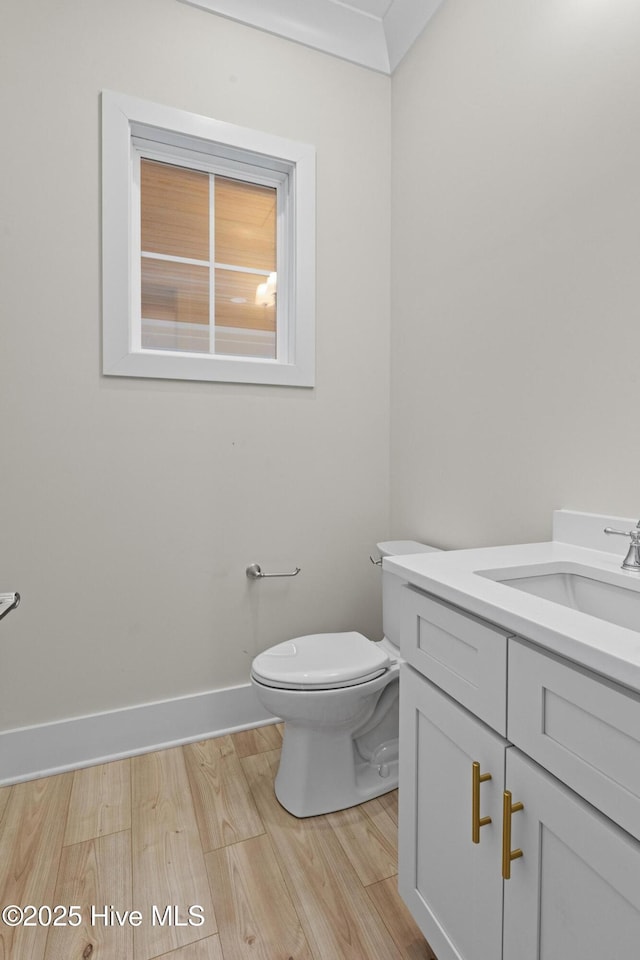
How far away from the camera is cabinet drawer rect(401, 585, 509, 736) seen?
0.75 meters

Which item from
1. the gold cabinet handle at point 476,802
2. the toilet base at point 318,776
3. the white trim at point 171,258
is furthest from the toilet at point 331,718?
the white trim at point 171,258

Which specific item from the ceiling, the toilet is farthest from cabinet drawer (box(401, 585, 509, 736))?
the ceiling

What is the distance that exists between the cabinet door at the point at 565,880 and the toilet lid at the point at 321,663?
0.68 m

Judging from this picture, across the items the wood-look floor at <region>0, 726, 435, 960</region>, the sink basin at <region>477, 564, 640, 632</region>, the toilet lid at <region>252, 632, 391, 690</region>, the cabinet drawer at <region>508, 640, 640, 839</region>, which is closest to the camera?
the cabinet drawer at <region>508, 640, 640, 839</region>

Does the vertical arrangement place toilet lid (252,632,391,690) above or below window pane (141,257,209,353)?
below

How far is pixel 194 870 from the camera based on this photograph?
1.23 metres

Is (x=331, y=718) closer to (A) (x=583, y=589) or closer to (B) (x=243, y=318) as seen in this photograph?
(A) (x=583, y=589)

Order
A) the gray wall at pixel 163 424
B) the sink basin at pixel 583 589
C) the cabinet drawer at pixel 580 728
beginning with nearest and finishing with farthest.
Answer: the cabinet drawer at pixel 580 728, the sink basin at pixel 583 589, the gray wall at pixel 163 424

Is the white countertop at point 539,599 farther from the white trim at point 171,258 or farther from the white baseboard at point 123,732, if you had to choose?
the white trim at point 171,258

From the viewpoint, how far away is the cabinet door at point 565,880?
56cm

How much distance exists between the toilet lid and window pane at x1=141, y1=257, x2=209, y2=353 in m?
1.12

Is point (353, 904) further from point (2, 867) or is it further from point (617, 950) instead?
point (2, 867)

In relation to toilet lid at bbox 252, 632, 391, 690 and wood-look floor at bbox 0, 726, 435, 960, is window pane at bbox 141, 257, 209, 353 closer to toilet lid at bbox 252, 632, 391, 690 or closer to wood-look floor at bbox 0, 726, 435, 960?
toilet lid at bbox 252, 632, 391, 690

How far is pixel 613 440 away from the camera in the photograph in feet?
3.71
